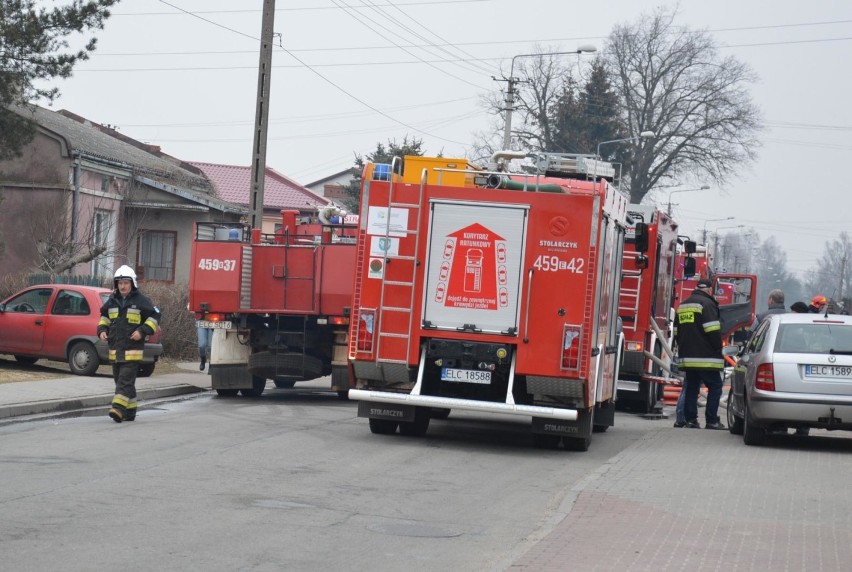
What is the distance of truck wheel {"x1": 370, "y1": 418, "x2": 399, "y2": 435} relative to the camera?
1448cm

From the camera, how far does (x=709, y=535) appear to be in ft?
28.0

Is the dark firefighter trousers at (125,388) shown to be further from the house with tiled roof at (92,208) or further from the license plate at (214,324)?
the house with tiled roof at (92,208)

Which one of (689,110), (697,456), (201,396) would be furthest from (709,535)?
(689,110)

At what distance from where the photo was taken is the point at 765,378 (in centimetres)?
1392

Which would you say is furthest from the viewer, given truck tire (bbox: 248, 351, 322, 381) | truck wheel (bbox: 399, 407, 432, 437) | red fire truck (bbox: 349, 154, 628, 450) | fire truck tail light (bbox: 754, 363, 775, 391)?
truck tire (bbox: 248, 351, 322, 381)

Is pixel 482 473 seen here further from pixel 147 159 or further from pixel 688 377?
pixel 147 159

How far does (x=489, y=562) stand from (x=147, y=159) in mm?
39339

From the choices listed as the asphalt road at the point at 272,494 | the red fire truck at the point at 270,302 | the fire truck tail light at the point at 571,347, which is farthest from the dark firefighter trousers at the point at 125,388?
the fire truck tail light at the point at 571,347

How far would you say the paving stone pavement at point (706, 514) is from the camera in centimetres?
770

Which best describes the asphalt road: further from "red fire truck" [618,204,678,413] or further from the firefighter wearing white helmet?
"red fire truck" [618,204,678,413]

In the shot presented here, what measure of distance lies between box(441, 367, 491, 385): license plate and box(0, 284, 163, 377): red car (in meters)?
9.33

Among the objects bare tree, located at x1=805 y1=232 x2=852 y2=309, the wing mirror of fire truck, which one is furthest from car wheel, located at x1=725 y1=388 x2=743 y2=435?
bare tree, located at x1=805 y1=232 x2=852 y2=309

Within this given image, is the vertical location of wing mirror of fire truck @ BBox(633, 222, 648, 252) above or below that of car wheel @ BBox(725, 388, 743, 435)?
above

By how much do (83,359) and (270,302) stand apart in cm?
440
